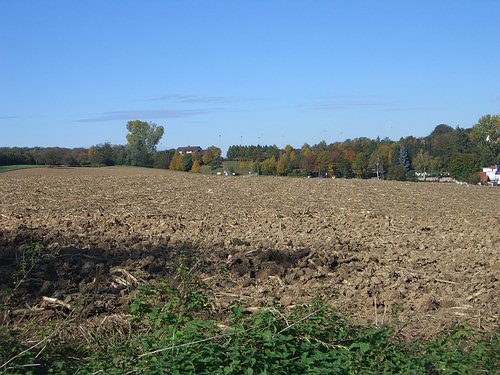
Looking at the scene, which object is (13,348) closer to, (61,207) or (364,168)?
(61,207)

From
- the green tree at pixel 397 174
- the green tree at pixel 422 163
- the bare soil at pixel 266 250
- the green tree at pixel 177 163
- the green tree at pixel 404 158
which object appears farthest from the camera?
the green tree at pixel 404 158

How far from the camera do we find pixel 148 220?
49.6 feet

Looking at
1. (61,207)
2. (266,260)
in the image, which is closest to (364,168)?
(61,207)

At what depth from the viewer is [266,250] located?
1113cm

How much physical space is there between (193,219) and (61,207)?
3791 millimetres

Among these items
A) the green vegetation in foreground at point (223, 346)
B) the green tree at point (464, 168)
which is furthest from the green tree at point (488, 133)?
the green vegetation in foreground at point (223, 346)

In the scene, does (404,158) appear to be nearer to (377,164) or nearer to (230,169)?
(377,164)

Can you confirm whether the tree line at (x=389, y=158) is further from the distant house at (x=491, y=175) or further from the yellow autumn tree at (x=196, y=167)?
the yellow autumn tree at (x=196, y=167)

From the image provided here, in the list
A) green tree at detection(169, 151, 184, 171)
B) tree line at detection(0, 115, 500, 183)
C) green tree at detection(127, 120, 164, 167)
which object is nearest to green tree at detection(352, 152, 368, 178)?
tree line at detection(0, 115, 500, 183)

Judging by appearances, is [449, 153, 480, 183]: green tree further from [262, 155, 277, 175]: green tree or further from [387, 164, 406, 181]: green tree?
[262, 155, 277, 175]: green tree

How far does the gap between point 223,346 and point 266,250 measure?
18.6 feet

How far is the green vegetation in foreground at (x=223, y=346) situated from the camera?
5.23 metres

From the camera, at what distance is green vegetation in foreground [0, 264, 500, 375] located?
5230mm

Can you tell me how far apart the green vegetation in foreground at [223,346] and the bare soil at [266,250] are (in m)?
0.64
